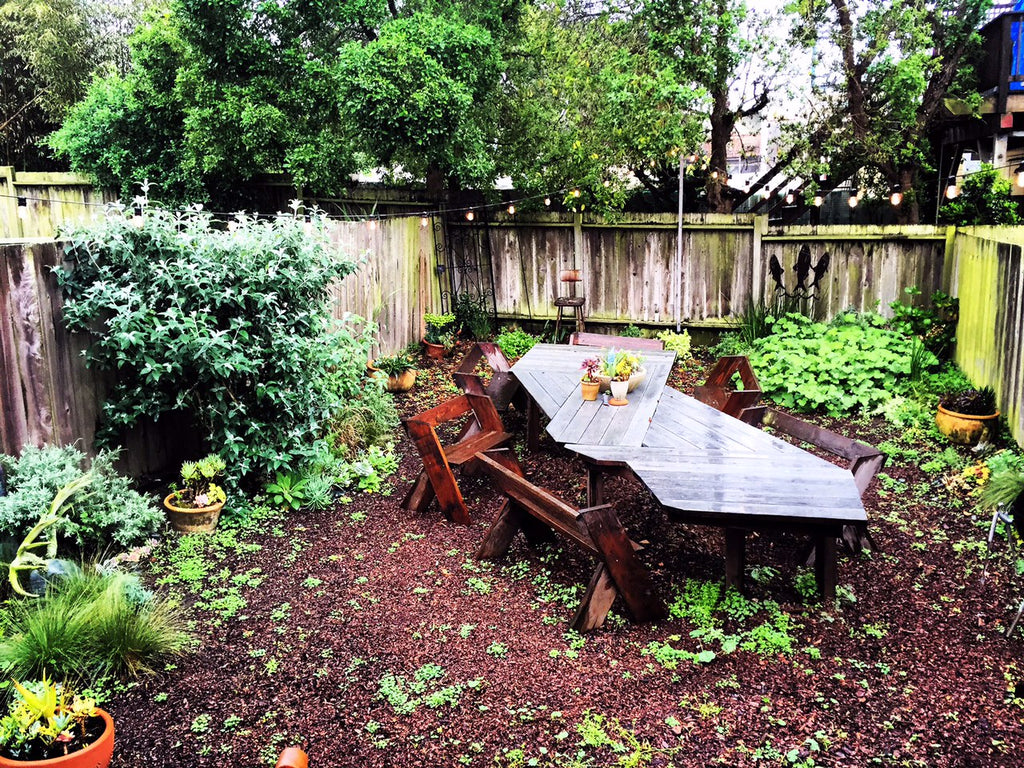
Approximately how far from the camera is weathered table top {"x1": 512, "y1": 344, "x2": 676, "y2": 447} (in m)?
4.41

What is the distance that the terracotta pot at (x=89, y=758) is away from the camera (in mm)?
2490

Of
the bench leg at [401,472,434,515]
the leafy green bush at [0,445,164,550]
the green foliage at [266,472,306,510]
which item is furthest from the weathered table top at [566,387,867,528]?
the leafy green bush at [0,445,164,550]

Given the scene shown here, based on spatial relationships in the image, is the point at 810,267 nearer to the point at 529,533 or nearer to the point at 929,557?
the point at 929,557

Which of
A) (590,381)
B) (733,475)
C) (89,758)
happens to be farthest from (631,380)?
(89,758)

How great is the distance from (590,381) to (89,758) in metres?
3.42

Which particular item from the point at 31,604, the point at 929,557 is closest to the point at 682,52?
the point at 929,557

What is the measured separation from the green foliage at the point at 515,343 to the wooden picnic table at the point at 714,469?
151 inches

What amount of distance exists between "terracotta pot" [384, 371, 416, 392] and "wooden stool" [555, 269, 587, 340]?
2.30 m

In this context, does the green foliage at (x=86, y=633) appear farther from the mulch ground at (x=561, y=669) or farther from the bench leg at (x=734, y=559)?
the bench leg at (x=734, y=559)

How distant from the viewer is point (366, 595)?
4.09 metres

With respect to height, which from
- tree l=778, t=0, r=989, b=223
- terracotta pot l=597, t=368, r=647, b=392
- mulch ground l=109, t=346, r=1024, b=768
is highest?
tree l=778, t=0, r=989, b=223

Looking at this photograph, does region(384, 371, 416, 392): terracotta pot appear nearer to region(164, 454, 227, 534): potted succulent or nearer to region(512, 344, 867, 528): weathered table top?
region(512, 344, 867, 528): weathered table top

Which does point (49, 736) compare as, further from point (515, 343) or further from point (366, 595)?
point (515, 343)

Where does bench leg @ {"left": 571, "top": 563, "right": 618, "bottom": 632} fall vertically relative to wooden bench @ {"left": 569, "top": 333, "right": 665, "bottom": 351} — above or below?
below
